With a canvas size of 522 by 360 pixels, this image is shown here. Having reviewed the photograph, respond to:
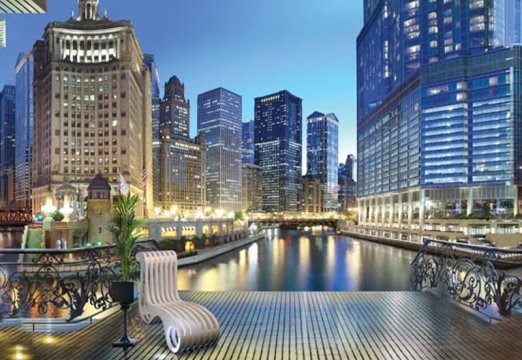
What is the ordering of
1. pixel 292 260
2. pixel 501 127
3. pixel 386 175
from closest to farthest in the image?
pixel 292 260, pixel 501 127, pixel 386 175

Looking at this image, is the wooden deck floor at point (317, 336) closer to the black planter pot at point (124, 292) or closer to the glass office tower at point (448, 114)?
the black planter pot at point (124, 292)

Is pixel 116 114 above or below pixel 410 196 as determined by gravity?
above

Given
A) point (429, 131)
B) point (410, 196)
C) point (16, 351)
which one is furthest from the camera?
point (410, 196)

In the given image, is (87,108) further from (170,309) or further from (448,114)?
(170,309)

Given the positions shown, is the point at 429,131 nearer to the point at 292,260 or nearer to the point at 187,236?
the point at 292,260

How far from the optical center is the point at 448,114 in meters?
114

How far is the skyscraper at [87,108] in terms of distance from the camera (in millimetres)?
119388

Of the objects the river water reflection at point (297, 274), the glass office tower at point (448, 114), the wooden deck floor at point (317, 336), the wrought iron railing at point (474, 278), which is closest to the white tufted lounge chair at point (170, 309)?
the wooden deck floor at point (317, 336)

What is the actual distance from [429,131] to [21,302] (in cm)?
11940

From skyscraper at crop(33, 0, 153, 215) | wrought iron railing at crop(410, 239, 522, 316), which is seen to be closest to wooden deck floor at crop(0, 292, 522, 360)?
wrought iron railing at crop(410, 239, 522, 316)

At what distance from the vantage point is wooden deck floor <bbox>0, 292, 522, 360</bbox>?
789 cm

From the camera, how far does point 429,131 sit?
A: 117 metres

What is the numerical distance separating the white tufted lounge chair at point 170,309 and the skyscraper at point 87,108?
109 meters

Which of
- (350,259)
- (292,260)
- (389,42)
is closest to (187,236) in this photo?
(292,260)
